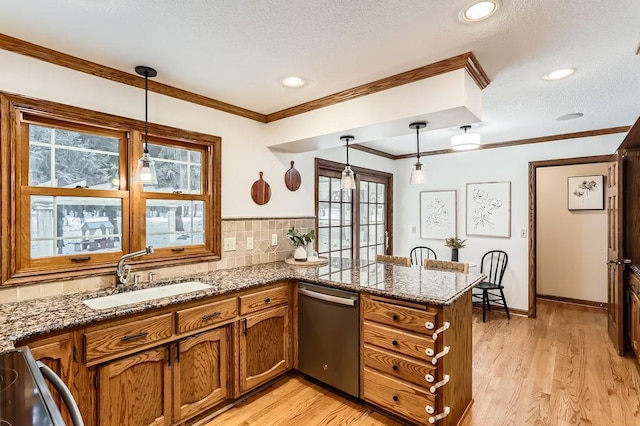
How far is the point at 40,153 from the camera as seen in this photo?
1.93 m

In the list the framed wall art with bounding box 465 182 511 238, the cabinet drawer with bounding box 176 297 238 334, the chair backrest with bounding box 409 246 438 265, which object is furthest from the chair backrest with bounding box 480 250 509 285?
the cabinet drawer with bounding box 176 297 238 334

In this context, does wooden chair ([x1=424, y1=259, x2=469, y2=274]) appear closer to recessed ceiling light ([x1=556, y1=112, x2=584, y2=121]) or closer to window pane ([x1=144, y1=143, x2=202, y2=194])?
recessed ceiling light ([x1=556, y1=112, x2=584, y2=121])

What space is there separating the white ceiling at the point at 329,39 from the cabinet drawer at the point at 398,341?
1682 mm

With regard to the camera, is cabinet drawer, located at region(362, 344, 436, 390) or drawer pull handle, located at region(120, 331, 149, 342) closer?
drawer pull handle, located at region(120, 331, 149, 342)

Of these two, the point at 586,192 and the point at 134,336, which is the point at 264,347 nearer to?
the point at 134,336

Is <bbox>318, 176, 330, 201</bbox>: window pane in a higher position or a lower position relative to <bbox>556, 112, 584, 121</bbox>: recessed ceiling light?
lower

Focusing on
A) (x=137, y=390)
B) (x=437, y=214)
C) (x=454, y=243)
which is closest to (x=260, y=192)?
(x=137, y=390)

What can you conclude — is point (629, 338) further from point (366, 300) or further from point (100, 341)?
point (100, 341)

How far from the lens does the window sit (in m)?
1.81

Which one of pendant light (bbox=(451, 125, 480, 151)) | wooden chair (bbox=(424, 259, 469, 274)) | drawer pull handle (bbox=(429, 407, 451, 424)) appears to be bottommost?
drawer pull handle (bbox=(429, 407, 451, 424))

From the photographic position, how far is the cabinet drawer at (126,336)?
1592 mm

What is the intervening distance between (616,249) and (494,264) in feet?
4.89

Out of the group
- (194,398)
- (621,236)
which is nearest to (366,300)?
(194,398)

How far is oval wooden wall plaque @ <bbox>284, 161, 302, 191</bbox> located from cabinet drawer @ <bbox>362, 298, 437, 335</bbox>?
5.22 feet
